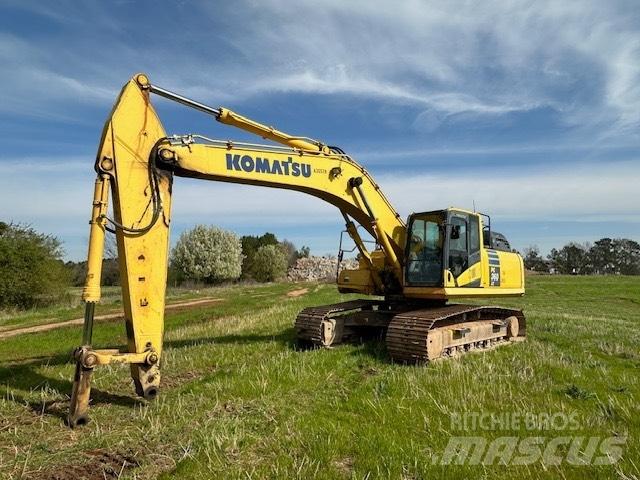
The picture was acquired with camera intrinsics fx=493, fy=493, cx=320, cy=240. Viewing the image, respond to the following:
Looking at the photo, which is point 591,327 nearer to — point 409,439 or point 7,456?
point 409,439

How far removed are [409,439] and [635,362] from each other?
262 inches

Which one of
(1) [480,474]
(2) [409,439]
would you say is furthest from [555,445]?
(2) [409,439]

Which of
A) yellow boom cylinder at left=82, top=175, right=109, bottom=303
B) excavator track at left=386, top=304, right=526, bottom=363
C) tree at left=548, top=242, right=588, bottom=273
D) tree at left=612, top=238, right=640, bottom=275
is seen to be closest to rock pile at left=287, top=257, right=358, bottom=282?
tree at left=548, top=242, right=588, bottom=273

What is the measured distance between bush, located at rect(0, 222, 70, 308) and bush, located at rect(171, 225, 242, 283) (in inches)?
1138

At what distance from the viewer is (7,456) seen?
5.21 metres

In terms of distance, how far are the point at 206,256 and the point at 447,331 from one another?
184 ft

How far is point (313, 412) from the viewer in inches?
250

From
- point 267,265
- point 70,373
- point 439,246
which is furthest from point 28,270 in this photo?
point 267,265

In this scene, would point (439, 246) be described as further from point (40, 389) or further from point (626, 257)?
point (626, 257)

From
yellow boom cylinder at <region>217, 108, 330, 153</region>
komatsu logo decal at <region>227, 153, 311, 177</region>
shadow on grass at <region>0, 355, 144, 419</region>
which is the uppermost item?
yellow boom cylinder at <region>217, 108, 330, 153</region>

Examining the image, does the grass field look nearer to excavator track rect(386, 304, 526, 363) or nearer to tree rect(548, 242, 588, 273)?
excavator track rect(386, 304, 526, 363)

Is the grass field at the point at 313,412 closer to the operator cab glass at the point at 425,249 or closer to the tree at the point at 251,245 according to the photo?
the operator cab glass at the point at 425,249

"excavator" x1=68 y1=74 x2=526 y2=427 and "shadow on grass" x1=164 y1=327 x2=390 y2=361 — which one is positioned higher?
"excavator" x1=68 y1=74 x2=526 y2=427

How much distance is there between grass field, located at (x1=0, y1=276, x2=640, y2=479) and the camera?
4.72m
